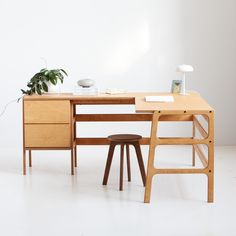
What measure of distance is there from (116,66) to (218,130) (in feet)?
4.08

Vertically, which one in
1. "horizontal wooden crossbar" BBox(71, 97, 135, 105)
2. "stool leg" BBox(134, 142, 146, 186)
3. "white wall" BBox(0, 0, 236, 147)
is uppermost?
"white wall" BBox(0, 0, 236, 147)

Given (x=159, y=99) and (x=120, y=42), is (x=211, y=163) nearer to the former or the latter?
(x=159, y=99)

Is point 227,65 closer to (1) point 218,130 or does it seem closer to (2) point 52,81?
(1) point 218,130

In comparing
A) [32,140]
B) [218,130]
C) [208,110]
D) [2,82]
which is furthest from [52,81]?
[218,130]

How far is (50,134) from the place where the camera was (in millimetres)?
5605

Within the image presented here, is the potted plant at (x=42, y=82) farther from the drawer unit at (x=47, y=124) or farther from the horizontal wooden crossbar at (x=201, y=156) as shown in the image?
the horizontal wooden crossbar at (x=201, y=156)

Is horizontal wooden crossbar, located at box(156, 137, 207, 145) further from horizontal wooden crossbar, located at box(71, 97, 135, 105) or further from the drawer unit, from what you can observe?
the drawer unit

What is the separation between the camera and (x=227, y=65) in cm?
682

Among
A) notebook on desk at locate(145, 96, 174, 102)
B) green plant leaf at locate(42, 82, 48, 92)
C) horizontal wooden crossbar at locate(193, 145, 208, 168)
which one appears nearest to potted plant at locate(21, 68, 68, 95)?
green plant leaf at locate(42, 82, 48, 92)

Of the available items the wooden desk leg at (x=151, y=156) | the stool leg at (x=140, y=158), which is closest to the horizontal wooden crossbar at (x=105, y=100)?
the stool leg at (x=140, y=158)

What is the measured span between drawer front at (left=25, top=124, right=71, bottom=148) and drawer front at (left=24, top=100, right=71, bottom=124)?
1.7 inches

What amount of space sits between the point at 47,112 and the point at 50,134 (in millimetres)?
188

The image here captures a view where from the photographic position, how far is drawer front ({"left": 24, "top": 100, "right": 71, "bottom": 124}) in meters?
5.55

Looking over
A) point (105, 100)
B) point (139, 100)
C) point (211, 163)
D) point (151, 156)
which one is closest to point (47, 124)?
point (105, 100)
